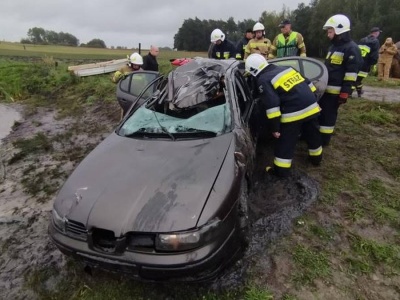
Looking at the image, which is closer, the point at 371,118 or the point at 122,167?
the point at 122,167

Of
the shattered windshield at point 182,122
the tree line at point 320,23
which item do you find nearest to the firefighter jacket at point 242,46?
the shattered windshield at point 182,122

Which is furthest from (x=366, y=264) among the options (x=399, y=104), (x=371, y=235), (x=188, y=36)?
(x=188, y=36)

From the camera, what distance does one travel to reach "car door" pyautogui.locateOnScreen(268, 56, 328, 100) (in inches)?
165

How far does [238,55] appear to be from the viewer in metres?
7.04

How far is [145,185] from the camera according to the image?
237cm

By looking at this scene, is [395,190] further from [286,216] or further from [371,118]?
[371,118]

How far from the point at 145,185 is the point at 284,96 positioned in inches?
81.4

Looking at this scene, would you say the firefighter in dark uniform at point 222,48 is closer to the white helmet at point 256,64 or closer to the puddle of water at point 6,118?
the white helmet at point 256,64

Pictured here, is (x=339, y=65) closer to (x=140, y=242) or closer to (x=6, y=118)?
(x=140, y=242)

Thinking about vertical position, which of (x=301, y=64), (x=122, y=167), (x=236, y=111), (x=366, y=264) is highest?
(x=301, y=64)

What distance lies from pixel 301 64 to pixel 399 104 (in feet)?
11.0

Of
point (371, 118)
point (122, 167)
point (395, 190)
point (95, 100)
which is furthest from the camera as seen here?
point (95, 100)

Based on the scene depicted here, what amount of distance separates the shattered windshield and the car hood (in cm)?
17

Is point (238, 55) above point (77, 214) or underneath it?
above
